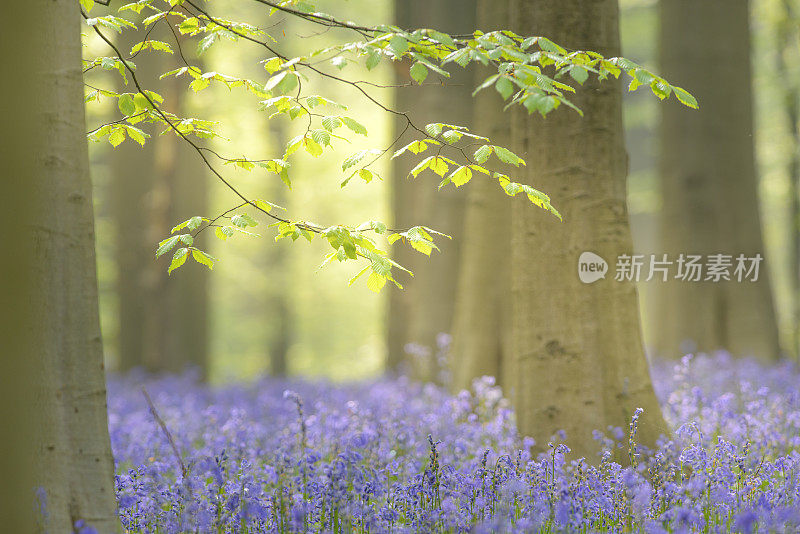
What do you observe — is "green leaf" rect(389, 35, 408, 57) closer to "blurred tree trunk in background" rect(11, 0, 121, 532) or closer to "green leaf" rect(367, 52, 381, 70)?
"green leaf" rect(367, 52, 381, 70)

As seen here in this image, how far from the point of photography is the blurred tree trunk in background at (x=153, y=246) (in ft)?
37.8

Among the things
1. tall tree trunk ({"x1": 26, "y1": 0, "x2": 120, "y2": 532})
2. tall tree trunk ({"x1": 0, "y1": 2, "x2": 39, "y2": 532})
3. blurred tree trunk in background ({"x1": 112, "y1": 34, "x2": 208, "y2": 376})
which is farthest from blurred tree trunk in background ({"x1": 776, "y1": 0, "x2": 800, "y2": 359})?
tall tree trunk ({"x1": 0, "y1": 2, "x2": 39, "y2": 532})

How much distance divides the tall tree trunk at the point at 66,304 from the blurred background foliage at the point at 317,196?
8.52 m

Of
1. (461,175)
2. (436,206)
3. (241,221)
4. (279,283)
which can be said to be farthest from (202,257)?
(279,283)

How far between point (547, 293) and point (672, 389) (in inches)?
116

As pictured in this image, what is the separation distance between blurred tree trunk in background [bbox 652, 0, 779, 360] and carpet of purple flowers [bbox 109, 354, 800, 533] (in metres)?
3.94

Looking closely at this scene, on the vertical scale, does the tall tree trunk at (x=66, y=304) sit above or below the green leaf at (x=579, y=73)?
below

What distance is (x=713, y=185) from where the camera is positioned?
10164mm

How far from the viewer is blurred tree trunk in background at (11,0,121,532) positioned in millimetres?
3090

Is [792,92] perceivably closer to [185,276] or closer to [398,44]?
[185,276]

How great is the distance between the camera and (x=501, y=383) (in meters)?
7.08
